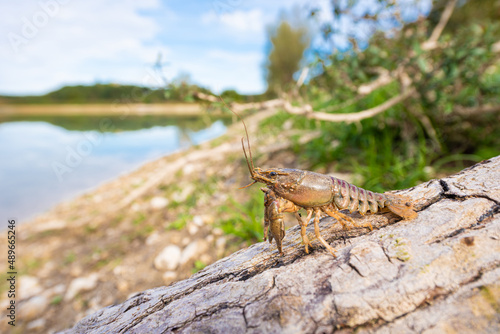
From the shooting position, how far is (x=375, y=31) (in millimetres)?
5066

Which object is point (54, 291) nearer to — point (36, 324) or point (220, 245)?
point (36, 324)

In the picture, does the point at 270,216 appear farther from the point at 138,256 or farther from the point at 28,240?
the point at 28,240

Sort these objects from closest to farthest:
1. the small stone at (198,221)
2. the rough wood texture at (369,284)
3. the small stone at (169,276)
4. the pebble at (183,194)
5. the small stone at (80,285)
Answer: the rough wood texture at (369,284) → the small stone at (169,276) → the small stone at (80,285) → the small stone at (198,221) → the pebble at (183,194)

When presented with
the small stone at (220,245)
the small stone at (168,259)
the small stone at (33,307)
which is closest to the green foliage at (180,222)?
the small stone at (168,259)

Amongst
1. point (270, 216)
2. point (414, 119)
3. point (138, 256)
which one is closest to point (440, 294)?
point (270, 216)

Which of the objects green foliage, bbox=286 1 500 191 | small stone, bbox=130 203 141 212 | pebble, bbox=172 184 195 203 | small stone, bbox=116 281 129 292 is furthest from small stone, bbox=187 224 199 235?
green foliage, bbox=286 1 500 191

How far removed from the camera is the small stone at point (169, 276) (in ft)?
14.1

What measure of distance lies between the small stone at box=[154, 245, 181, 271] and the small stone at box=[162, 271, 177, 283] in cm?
11

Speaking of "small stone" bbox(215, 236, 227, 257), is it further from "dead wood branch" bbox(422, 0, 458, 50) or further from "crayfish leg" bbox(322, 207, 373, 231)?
"dead wood branch" bbox(422, 0, 458, 50)

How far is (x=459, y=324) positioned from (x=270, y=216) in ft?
4.09

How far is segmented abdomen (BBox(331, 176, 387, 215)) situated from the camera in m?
2.16

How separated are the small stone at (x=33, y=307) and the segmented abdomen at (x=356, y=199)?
17.9 ft

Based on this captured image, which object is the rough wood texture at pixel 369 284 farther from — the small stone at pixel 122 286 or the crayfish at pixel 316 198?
the small stone at pixel 122 286

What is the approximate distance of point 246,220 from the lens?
15.0 ft
